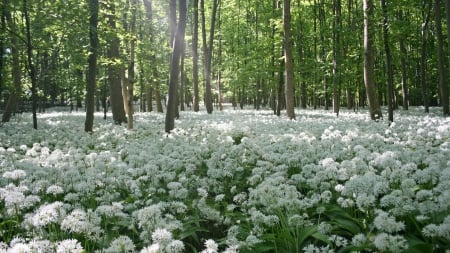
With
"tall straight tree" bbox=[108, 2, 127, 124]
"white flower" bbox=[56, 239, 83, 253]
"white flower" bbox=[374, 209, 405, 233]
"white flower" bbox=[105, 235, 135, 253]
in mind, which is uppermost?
"tall straight tree" bbox=[108, 2, 127, 124]

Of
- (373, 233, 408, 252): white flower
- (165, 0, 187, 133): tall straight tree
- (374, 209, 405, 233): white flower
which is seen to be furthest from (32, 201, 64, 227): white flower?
(165, 0, 187, 133): tall straight tree

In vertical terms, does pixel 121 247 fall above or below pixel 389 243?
below

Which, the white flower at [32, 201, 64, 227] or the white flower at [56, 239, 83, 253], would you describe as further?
the white flower at [32, 201, 64, 227]

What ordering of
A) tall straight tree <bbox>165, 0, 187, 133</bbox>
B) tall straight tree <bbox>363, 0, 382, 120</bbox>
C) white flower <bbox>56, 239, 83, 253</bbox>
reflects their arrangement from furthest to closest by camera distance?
tall straight tree <bbox>363, 0, 382, 120</bbox>, tall straight tree <bbox>165, 0, 187, 133</bbox>, white flower <bbox>56, 239, 83, 253</bbox>

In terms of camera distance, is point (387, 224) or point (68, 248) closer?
point (68, 248)

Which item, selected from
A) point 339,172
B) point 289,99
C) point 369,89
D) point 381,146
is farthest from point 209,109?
point 339,172

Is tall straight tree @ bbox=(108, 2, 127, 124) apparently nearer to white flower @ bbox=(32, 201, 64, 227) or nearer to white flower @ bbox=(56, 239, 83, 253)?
white flower @ bbox=(32, 201, 64, 227)

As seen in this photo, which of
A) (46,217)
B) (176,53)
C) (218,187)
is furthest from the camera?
(176,53)

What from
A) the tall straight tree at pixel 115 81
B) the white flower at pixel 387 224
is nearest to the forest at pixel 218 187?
the white flower at pixel 387 224

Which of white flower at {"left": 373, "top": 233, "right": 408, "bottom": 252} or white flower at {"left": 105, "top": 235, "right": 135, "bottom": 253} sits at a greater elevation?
white flower at {"left": 373, "top": 233, "right": 408, "bottom": 252}

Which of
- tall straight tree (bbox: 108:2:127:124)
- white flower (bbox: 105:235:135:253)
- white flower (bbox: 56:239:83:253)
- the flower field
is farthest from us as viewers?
tall straight tree (bbox: 108:2:127:124)

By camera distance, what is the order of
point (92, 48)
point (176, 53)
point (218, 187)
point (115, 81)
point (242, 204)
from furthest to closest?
point (115, 81), point (92, 48), point (176, 53), point (218, 187), point (242, 204)

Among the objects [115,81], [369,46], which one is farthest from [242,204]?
[115,81]

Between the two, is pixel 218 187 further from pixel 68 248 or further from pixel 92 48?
pixel 92 48
